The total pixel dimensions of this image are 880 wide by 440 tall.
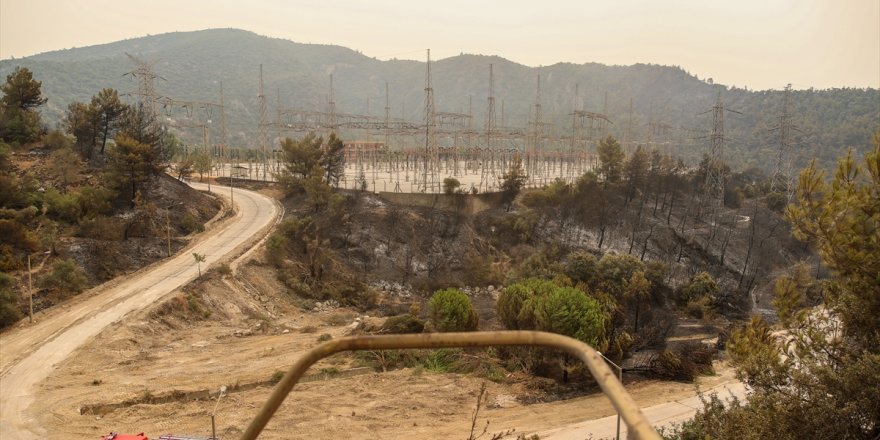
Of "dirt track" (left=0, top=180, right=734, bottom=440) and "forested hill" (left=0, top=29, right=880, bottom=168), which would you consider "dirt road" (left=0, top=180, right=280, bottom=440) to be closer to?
"dirt track" (left=0, top=180, right=734, bottom=440)

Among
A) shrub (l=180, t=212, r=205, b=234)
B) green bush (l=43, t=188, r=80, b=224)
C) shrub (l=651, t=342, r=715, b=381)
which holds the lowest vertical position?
shrub (l=651, t=342, r=715, b=381)

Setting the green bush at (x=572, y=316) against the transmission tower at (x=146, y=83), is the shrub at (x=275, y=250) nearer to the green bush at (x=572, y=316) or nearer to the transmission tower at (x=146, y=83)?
the green bush at (x=572, y=316)

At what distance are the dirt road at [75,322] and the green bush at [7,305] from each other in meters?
0.64

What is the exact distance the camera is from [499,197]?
45.8 m

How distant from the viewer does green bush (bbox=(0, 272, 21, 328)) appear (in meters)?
20.7

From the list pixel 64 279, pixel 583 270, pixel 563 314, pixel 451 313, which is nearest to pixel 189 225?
pixel 64 279

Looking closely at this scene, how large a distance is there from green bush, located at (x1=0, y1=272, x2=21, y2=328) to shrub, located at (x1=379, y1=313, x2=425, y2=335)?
15.0m

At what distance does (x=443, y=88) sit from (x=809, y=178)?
177 meters

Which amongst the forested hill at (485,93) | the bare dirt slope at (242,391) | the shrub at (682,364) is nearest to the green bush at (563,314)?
the bare dirt slope at (242,391)

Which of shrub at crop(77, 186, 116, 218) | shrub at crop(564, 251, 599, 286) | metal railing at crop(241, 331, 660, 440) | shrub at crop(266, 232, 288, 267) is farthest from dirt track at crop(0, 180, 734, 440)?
metal railing at crop(241, 331, 660, 440)

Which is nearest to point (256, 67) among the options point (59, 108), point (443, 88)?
point (443, 88)

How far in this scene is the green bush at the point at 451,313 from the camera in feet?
73.9

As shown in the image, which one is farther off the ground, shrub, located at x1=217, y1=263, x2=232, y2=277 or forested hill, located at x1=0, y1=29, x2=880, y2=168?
forested hill, located at x1=0, y1=29, x2=880, y2=168

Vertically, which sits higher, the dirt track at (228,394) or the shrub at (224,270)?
the shrub at (224,270)
